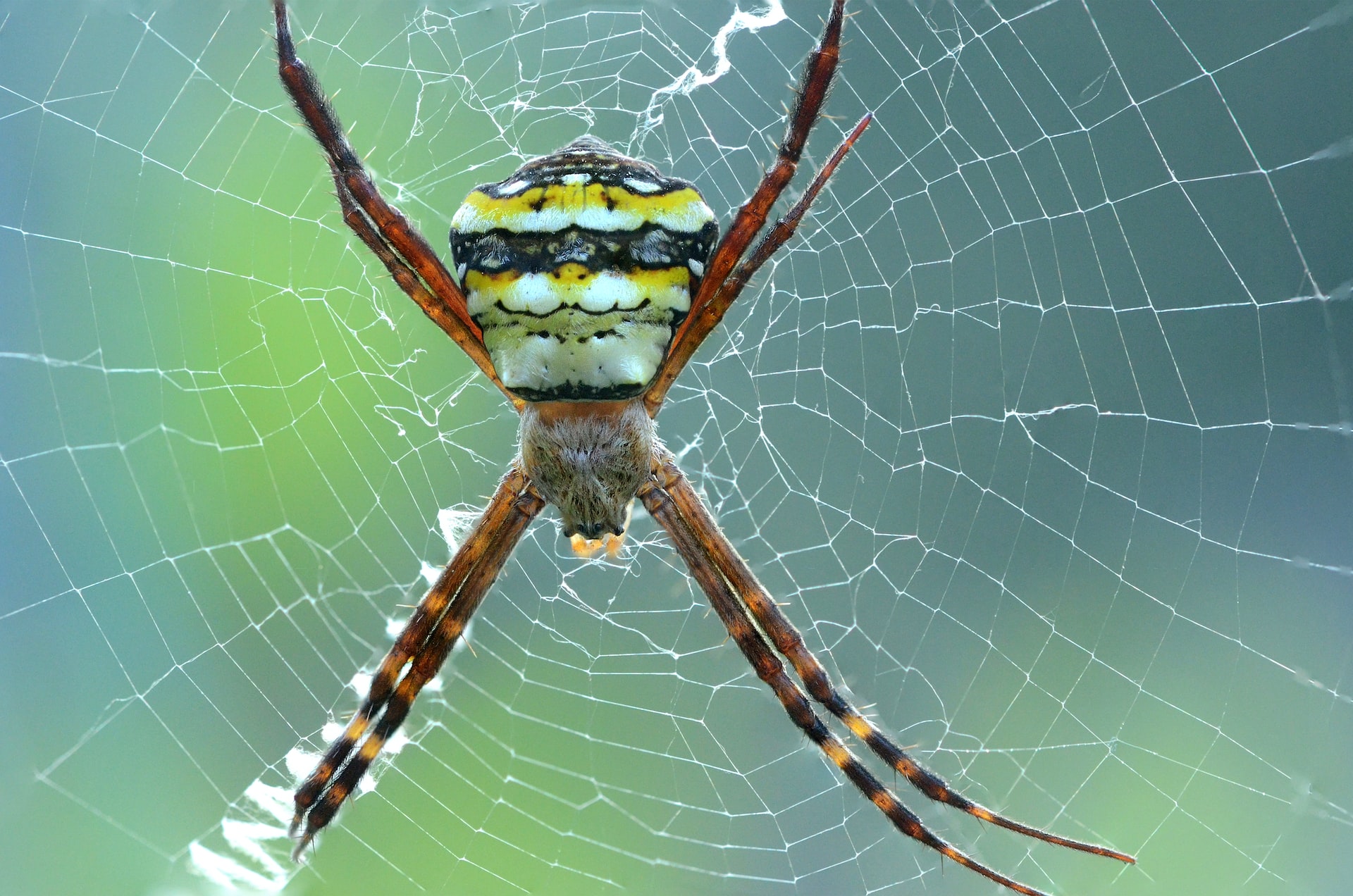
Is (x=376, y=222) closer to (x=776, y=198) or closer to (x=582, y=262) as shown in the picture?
(x=582, y=262)

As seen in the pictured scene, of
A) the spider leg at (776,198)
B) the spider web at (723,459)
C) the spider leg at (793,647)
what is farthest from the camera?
the spider web at (723,459)

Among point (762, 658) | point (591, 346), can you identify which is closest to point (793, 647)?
point (762, 658)

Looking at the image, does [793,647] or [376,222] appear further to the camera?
[793,647]

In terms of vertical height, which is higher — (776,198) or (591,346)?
(776,198)

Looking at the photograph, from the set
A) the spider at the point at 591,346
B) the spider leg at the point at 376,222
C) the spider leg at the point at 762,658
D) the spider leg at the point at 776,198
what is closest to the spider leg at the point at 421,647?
the spider at the point at 591,346

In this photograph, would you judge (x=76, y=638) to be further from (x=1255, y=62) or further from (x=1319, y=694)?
(x=1255, y=62)

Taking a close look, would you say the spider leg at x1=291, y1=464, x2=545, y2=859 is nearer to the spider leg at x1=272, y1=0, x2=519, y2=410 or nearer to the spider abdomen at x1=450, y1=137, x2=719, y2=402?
the spider leg at x1=272, y1=0, x2=519, y2=410

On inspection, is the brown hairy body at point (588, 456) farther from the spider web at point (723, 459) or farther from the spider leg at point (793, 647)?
the spider web at point (723, 459)
